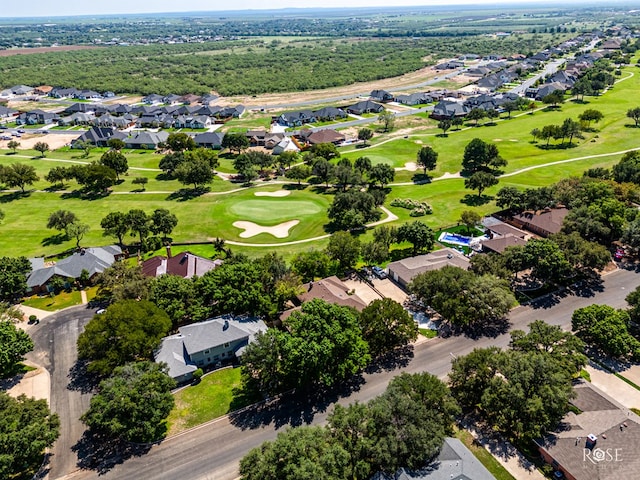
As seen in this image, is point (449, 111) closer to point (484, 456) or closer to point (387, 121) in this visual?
point (387, 121)

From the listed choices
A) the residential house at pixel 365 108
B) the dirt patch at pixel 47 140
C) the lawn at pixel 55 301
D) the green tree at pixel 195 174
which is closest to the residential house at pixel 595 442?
the lawn at pixel 55 301

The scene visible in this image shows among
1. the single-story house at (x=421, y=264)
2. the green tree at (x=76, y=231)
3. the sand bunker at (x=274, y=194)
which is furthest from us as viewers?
the sand bunker at (x=274, y=194)

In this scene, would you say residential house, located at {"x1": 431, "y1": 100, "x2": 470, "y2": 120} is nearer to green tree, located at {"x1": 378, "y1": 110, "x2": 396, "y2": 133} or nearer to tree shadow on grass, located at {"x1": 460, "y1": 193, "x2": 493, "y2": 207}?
green tree, located at {"x1": 378, "y1": 110, "x2": 396, "y2": 133}

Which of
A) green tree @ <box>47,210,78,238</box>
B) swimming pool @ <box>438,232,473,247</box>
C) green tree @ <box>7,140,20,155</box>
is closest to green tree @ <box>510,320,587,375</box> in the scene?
swimming pool @ <box>438,232,473,247</box>

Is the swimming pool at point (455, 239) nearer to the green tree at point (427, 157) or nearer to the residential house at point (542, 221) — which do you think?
the residential house at point (542, 221)

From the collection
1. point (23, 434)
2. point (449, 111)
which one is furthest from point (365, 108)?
point (23, 434)

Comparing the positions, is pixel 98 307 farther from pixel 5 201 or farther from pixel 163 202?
pixel 5 201

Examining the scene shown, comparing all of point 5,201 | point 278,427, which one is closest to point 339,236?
point 278,427
